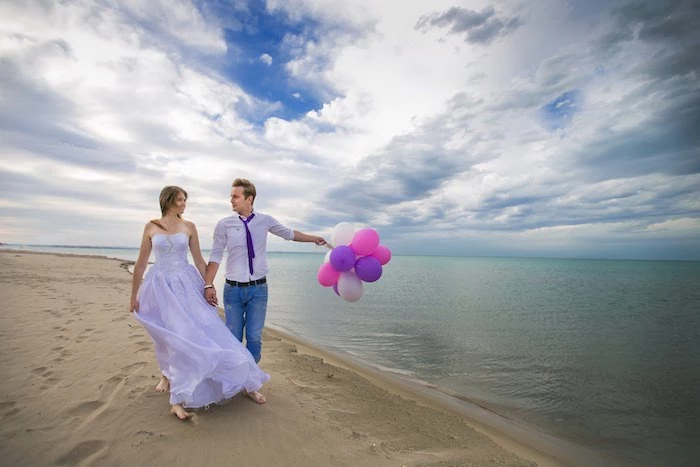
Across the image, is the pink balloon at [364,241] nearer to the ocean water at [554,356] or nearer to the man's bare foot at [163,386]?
the man's bare foot at [163,386]

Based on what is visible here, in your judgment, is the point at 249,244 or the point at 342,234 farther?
the point at 342,234

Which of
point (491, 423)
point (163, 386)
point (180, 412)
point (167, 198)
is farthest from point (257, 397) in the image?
point (491, 423)

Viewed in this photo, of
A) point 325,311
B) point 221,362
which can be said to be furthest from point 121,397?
point 325,311

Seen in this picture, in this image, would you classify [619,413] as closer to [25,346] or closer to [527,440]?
[527,440]

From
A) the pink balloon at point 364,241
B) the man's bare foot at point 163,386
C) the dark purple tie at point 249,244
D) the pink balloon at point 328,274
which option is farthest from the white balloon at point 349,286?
the man's bare foot at point 163,386

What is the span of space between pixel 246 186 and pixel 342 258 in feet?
6.39

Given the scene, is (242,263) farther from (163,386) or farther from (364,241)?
(364,241)

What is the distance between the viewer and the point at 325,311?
14.6 m

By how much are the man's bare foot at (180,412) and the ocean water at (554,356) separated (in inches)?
196

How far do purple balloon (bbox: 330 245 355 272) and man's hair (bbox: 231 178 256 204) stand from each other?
5.72 ft

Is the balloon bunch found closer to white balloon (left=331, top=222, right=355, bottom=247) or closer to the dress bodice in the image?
white balloon (left=331, top=222, right=355, bottom=247)

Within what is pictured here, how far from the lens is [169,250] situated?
3.95 meters

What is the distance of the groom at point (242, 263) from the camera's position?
419cm

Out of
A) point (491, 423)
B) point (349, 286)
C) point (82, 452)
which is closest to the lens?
point (82, 452)
